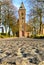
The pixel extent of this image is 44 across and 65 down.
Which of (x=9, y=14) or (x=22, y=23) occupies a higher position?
(x=9, y=14)

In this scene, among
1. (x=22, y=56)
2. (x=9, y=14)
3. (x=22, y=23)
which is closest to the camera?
(x=22, y=56)

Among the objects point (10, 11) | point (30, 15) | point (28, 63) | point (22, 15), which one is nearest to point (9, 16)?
point (10, 11)

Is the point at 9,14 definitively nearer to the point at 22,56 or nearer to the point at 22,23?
the point at 22,23

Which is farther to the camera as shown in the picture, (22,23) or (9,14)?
(22,23)

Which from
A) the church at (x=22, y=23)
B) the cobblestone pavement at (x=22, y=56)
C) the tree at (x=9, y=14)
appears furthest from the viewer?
the church at (x=22, y=23)

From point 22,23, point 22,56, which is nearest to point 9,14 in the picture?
point 22,23

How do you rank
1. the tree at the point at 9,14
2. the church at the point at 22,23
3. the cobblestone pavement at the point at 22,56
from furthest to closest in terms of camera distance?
the church at the point at 22,23, the tree at the point at 9,14, the cobblestone pavement at the point at 22,56

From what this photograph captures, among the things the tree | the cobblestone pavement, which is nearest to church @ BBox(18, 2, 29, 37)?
the tree

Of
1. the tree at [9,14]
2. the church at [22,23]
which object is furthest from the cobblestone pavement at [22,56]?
the church at [22,23]

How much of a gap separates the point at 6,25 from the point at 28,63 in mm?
49063

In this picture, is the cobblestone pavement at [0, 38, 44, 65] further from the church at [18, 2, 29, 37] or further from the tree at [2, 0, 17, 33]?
the church at [18, 2, 29, 37]

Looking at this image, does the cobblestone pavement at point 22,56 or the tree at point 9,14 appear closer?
the cobblestone pavement at point 22,56

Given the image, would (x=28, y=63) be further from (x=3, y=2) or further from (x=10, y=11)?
(x=10, y=11)

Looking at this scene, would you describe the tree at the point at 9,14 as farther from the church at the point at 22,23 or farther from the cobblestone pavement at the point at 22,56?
the cobblestone pavement at the point at 22,56
